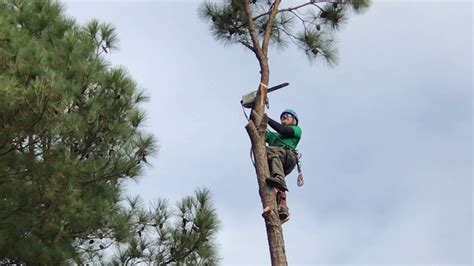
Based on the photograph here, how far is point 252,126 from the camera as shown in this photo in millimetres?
6145

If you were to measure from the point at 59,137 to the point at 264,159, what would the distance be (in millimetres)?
1675

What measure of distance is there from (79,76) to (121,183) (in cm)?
115

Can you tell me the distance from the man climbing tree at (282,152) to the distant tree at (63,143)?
950 mm

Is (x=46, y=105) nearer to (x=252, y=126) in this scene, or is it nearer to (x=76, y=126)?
(x=76, y=126)

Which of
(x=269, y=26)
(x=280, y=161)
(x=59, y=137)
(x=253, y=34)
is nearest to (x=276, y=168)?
(x=280, y=161)

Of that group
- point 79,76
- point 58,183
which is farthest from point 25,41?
point 58,183

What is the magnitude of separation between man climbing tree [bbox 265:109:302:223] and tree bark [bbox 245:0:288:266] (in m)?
0.08

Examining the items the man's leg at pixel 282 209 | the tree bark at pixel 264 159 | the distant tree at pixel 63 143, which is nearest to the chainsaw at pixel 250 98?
the tree bark at pixel 264 159

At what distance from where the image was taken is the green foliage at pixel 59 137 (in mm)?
6297

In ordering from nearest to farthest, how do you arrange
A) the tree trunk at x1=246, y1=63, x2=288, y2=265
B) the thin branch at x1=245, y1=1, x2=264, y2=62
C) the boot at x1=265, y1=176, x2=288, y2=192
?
the tree trunk at x1=246, y1=63, x2=288, y2=265 < the boot at x1=265, y1=176, x2=288, y2=192 < the thin branch at x1=245, y1=1, x2=264, y2=62

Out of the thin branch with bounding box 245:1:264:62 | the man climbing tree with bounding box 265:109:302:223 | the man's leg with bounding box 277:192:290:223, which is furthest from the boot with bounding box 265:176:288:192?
the thin branch with bounding box 245:1:264:62

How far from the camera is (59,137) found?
269 inches

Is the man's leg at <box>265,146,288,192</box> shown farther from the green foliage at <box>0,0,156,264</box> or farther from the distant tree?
the green foliage at <box>0,0,156,264</box>

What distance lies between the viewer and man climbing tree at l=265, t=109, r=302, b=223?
6.21 m
